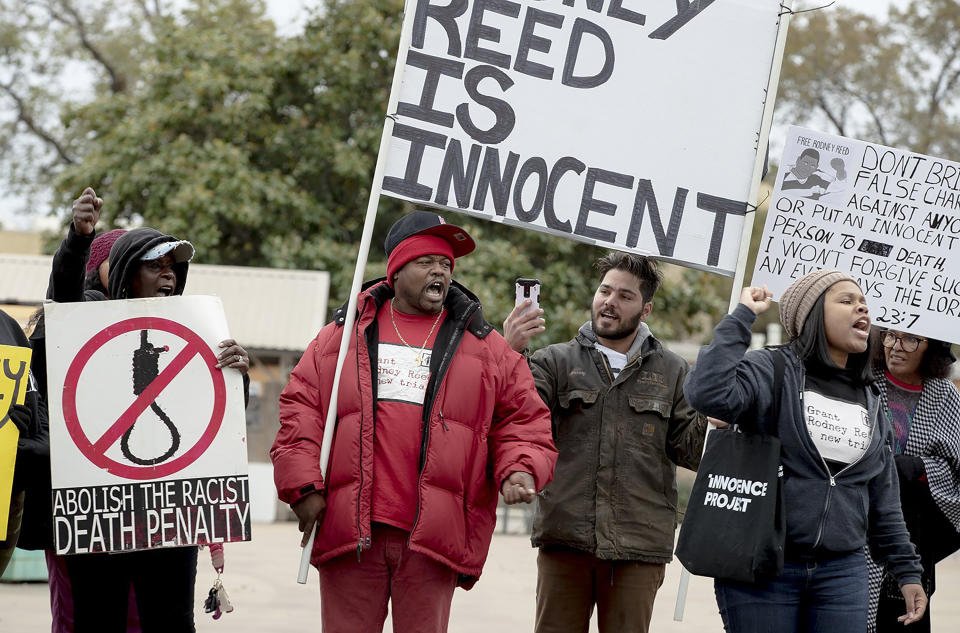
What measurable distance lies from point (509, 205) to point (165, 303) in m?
1.37

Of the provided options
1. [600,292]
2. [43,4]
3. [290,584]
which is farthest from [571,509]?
[43,4]

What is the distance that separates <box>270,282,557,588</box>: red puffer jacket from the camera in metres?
4.30

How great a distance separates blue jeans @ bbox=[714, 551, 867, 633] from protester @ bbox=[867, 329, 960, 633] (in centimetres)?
84

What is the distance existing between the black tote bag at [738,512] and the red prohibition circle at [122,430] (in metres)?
1.72

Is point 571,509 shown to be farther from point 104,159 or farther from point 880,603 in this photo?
point 104,159

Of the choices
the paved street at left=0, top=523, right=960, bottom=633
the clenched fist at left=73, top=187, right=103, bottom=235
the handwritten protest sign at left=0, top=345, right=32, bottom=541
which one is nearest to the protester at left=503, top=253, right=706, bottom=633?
the clenched fist at left=73, top=187, right=103, bottom=235

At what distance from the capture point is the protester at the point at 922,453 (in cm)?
512

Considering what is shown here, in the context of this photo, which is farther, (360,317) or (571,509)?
(571,509)

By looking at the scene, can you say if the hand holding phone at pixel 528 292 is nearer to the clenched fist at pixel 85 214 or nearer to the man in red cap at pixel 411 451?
the man in red cap at pixel 411 451

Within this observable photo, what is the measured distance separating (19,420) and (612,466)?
2296 mm

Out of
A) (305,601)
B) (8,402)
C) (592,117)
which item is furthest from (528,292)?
(305,601)

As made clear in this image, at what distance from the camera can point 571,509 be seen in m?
5.04

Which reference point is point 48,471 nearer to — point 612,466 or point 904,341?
point 612,466

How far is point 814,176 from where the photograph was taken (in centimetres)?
539
